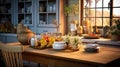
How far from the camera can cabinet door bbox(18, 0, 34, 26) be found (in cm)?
516

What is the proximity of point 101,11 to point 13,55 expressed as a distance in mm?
2650

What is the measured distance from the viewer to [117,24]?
3854 mm

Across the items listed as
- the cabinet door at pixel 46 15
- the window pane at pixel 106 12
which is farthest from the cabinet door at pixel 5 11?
the window pane at pixel 106 12

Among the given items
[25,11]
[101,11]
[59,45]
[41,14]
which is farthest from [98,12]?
[59,45]

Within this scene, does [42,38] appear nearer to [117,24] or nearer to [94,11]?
[117,24]

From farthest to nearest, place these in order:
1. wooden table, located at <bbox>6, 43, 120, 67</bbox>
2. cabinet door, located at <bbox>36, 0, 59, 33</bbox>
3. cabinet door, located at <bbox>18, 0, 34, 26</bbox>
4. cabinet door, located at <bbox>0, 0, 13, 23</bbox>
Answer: cabinet door, located at <bbox>0, 0, 13, 23</bbox>, cabinet door, located at <bbox>18, 0, 34, 26</bbox>, cabinet door, located at <bbox>36, 0, 59, 33</bbox>, wooden table, located at <bbox>6, 43, 120, 67</bbox>

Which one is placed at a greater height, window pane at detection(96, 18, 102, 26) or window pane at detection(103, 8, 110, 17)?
window pane at detection(103, 8, 110, 17)

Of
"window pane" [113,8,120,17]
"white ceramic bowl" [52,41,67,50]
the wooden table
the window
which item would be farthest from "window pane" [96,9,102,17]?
the wooden table

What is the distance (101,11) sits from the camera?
454 centimetres

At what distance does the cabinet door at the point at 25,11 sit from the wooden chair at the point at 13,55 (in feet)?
8.81

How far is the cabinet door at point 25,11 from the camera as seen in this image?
5164 mm

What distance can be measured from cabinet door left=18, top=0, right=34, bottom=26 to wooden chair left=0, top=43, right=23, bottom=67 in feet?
8.81

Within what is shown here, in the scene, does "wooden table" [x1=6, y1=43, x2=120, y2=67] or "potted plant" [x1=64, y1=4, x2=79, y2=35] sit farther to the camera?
"potted plant" [x1=64, y1=4, x2=79, y2=35]

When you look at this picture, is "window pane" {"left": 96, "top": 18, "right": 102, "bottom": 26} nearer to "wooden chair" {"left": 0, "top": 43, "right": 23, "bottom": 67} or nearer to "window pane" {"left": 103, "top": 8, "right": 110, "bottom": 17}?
"window pane" {"left": 103, "top": 8, "right": 110, "bottom": 17}
